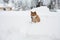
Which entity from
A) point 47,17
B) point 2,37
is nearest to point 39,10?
point 47,17

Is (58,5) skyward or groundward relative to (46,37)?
skyward

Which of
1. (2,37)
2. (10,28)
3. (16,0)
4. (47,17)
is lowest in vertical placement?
(2,37)

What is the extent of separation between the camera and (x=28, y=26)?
1454mm

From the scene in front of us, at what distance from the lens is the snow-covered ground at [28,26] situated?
4.66 ft

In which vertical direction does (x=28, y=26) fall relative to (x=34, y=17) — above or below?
below

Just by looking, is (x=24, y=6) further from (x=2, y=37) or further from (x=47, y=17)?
(x=2, y=37)

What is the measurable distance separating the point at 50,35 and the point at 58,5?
0.37 m

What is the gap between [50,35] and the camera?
142 centimetres

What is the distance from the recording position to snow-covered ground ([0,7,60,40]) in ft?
4.66

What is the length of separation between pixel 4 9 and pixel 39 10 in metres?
0.43

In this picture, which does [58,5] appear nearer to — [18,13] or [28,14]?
[28,14]

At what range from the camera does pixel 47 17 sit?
142 cm

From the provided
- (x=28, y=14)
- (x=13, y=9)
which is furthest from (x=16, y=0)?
(x=28, y=14)

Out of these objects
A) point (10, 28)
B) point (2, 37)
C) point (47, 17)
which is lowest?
point (2, 37)
